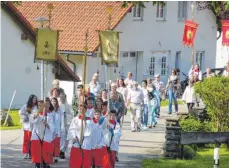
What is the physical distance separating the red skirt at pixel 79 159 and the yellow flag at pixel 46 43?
106 inches

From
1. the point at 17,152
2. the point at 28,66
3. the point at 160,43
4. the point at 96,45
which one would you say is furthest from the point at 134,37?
the point at 17,152

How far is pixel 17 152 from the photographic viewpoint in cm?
1833

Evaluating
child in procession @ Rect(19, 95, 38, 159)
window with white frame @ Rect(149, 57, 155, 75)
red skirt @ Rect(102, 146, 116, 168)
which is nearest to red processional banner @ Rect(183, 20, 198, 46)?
window with white frame @ Rect(149, 57, 155, 75)

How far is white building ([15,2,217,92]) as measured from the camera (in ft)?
115

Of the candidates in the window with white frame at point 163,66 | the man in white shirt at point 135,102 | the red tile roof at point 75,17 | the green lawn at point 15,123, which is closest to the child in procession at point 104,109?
the man in white shirt at point 135,102

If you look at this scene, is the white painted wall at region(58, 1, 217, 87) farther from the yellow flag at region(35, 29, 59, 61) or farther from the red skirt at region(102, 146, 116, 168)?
the red skirt at region(102, 146, 116, 168)

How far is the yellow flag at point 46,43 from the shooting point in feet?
56.7

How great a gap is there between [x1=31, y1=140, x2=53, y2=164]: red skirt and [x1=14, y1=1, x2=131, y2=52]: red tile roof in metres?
18.0

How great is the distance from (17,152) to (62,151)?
1.23 metres

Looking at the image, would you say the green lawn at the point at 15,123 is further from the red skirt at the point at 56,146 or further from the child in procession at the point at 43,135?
the child in procession at the point at 43,135

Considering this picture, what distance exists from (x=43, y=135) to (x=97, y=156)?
1.31 metres

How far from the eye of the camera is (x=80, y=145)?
15.5 m

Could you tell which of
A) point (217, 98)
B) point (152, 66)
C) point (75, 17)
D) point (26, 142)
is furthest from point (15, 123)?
point (152, 66)

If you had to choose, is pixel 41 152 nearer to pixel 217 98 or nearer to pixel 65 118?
pixel 65 118
